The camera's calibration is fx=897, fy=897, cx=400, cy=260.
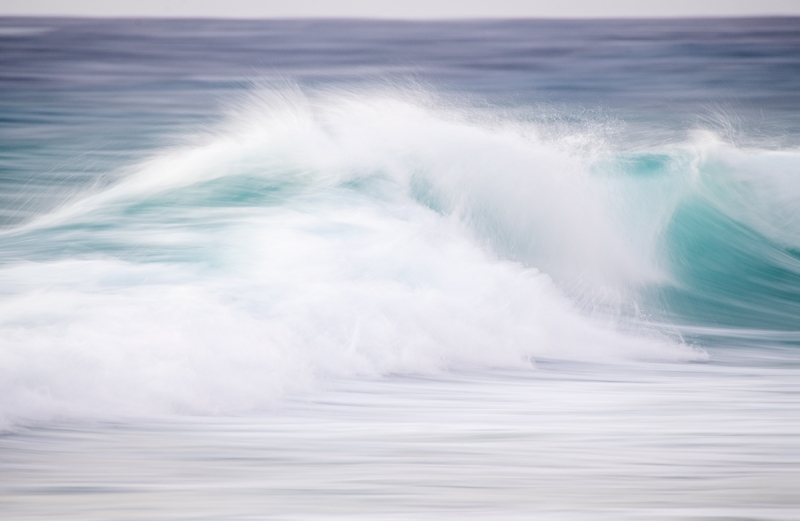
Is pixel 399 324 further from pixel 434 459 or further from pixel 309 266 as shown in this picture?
pixel 434 459

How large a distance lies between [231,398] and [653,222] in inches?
124

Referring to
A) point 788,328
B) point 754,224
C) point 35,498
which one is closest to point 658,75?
point 754,224

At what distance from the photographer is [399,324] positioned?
2844 millimetres

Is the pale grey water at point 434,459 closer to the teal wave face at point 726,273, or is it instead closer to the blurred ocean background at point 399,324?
the blurred ocean background at point 399,324

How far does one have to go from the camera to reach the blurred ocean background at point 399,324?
183 centimetres

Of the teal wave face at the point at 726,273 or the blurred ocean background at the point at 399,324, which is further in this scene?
the teal wave face at the point at 726,273

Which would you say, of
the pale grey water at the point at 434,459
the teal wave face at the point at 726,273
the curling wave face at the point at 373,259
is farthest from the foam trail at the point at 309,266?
the teal wave face at the point at 726,273

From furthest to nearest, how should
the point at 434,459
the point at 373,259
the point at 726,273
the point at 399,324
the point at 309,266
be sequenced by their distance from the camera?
the point at 726,273 → the point at 373,259 → the point at 309,266 → the point at 399,324 → the point at 434,459

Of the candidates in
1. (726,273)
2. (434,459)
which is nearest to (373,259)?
(434,459)

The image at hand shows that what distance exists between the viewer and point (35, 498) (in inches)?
67.8

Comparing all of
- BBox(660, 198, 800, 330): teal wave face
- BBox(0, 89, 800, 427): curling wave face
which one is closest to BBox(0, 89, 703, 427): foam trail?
BBox(0, 89, 800, 427): curling wave face

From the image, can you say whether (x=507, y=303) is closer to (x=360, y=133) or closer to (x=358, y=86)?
(x=360, y=133)

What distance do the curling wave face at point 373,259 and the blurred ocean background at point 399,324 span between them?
1cm

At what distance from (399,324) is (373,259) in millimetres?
407
